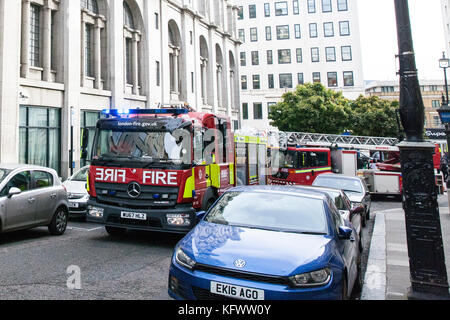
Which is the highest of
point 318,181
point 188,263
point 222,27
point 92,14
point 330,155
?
point 222,27

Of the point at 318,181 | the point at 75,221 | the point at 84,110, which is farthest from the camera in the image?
the point at 84,110

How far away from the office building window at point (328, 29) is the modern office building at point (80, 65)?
91.2 feet

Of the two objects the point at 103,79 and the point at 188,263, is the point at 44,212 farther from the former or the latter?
the point at 103,79

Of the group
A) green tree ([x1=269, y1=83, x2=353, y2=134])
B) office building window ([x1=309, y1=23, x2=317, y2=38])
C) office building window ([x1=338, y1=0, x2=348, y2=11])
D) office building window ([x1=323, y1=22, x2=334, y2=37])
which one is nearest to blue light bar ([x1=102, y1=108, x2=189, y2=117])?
green tree ([x1=269, y1=83, x2=353, y2=134])

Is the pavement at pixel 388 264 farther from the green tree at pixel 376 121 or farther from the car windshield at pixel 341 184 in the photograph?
the green tree at pixel 376 121

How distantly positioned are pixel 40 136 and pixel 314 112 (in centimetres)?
2528

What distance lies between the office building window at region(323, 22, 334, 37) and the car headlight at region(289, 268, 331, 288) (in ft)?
180

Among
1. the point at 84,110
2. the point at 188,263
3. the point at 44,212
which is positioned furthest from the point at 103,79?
the point at 188,263

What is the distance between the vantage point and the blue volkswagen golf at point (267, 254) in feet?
11.3

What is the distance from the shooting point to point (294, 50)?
174ft

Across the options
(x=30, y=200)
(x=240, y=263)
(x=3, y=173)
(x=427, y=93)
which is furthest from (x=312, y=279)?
(x=427, y=93)

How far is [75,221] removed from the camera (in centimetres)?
1105

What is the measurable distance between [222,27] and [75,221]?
30988mm

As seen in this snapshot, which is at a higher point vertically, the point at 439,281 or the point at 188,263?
the point at 188,263
